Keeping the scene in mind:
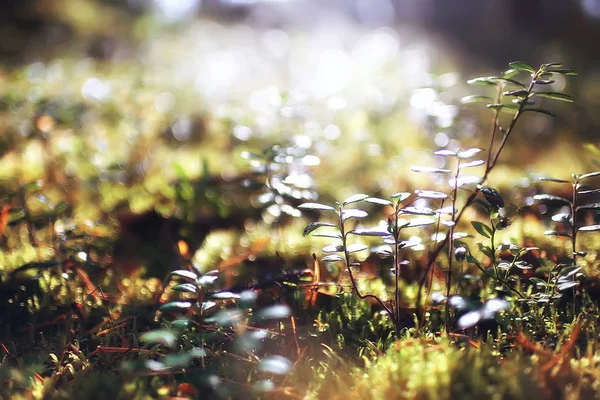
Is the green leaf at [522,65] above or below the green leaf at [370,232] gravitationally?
above

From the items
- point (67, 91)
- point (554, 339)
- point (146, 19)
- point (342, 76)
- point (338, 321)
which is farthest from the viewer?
point (146, 19)

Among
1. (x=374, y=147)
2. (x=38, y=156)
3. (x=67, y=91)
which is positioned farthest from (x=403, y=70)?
(x=38, y=156)

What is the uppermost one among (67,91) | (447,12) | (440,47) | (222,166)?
(447,12)

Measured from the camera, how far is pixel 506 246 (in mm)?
1723

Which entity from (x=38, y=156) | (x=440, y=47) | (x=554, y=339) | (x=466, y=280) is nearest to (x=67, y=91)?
(x=38, y=156)

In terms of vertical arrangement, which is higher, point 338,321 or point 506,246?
point 506,246

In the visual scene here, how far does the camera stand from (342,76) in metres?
6.97

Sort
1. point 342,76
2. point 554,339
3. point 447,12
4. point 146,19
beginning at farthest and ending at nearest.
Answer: point 447,12 → point 146,19 → point 342,76 → point 554,339

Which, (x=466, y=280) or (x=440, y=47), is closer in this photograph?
(x=466, y=280)

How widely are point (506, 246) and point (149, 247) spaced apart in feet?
5.98

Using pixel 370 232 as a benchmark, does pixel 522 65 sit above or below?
above

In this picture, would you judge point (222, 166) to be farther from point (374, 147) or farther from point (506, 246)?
point (506, 246)

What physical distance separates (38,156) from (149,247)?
1641 mm

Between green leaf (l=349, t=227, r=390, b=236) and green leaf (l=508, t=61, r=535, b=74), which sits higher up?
green leaf (l=508, t=61, r=535, b=74)
